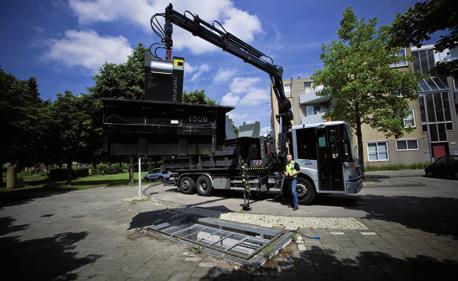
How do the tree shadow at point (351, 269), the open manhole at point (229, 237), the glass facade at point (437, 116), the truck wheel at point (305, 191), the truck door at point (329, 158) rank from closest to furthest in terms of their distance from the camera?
the tree shadow at point (351, 269) < the open manhole at point (229, 237) < the truck door at point (329, 158) < the truck wheel at point (305, 191) < the glass facade at point (437, 116)

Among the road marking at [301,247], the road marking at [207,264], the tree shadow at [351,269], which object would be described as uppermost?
the road marking at [207,264]

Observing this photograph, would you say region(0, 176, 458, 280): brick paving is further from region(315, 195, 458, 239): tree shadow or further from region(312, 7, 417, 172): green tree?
region(312, 7, 417, 172): green tree

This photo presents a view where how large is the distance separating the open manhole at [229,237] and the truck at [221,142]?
6.62 feet

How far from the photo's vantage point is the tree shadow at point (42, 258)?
380 centimetres

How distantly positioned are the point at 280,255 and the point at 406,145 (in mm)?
26223

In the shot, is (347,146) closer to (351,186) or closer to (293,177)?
(351,186)

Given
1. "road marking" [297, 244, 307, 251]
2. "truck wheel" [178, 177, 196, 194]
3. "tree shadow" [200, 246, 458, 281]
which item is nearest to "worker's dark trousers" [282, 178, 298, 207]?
"road marking" [297, 244, 307, 251]

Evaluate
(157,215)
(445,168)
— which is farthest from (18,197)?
(445,168)

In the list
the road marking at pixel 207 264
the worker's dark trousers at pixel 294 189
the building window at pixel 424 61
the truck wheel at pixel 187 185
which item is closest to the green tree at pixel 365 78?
the worker's dark trousers at pixel 294 189

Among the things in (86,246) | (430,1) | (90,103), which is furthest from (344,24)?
(90,103)

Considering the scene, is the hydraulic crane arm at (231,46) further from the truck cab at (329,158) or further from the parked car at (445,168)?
the parked car at (445,168)

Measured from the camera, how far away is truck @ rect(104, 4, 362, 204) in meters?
4.91

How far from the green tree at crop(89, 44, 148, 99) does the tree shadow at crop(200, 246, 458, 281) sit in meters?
17.8

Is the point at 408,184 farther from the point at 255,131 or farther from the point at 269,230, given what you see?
the point at 269,230
